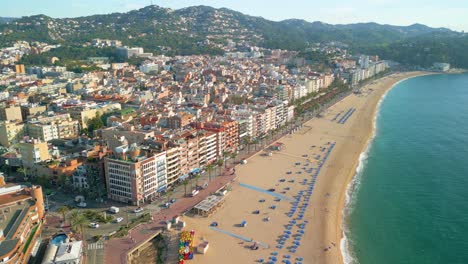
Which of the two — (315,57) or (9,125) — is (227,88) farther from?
(315,57)

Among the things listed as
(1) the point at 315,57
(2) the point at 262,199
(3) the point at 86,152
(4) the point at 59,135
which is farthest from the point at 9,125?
(1) the point at 315,57

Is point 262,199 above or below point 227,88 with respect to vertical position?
below

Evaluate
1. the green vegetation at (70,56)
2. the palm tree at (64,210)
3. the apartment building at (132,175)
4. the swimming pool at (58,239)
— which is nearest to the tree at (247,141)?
the apartment building at (132,175)

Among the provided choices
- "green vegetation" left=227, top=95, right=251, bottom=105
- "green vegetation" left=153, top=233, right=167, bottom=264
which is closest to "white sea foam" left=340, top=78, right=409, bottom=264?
"green vegetation" left=153, top=233, right=167, bottom=264

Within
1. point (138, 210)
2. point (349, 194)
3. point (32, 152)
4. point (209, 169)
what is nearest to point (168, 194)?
point (138, 210)

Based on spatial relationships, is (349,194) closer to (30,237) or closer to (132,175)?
(132,175)
